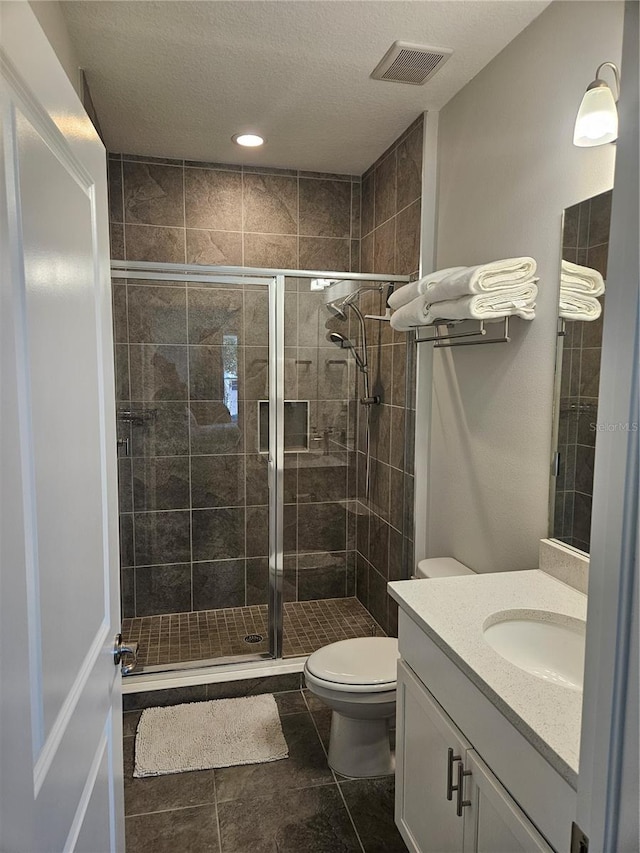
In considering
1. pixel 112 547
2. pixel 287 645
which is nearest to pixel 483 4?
pixel 112 547

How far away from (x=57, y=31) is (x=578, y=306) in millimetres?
1826

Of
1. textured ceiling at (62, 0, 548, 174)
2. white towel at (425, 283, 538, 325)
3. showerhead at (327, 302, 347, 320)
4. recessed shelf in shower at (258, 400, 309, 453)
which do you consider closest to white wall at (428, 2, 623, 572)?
white towel at (425, 283, 538, 325)

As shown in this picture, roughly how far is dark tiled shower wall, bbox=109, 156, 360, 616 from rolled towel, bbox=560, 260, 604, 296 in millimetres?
1314

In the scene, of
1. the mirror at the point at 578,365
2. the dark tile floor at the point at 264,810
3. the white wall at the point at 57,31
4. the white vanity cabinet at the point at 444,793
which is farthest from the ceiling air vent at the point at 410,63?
the dark tile floor at the point at 264,810

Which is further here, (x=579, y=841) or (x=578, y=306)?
(x=578, y=306)

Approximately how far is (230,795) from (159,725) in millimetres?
529

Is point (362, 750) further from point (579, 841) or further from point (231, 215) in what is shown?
point (231, 215)

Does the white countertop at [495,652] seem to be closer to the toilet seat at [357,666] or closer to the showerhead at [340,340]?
the toilet seat at [357,666]

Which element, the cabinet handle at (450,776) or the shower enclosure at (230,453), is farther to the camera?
the shower enclosure at (230,453)

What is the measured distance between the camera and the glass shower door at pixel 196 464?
2.74m

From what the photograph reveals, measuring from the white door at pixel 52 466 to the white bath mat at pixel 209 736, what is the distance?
3.42ft

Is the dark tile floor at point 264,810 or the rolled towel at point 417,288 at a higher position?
the rolled towel at point 417,288

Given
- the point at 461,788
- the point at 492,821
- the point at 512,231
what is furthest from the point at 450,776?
the point at 512,231

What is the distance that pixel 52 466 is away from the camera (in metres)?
0.85
